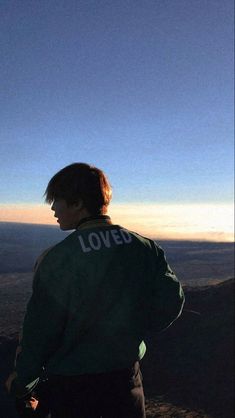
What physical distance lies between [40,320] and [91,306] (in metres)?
0.30

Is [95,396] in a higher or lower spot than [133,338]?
lower

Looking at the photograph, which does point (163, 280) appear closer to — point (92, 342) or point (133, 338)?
point (133, 338)

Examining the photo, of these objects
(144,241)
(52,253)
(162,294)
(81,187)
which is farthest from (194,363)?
(52,253)

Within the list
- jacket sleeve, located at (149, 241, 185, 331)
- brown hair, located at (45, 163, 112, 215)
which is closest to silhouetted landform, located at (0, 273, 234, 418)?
jacket sleeve, located at (149, 241, 185, 331)

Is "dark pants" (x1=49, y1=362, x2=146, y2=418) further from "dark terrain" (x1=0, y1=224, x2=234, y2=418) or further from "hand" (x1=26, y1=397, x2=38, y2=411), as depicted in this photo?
"dark terrain" (x1=0, y1=224, x2=234, y2=418)

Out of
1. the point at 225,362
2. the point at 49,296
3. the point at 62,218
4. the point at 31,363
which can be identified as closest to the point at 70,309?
the point at 49,296

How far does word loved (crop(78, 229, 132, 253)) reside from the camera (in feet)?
8.57

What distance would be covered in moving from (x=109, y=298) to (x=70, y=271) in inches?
12.6

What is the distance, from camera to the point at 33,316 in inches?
98.1

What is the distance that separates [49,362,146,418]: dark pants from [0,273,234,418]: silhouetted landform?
269 inches

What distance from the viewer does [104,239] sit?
2.72 metres

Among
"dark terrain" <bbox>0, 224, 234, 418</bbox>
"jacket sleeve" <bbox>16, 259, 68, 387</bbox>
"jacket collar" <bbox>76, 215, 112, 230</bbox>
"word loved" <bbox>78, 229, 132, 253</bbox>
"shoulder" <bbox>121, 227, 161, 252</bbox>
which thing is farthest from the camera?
"dark terrain" <bbox>0, 224, 234, 418</bbox>

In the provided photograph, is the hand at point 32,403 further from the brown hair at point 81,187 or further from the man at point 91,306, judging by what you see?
the brown hair at point 81,187

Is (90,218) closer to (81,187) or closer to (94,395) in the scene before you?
(81,187)
